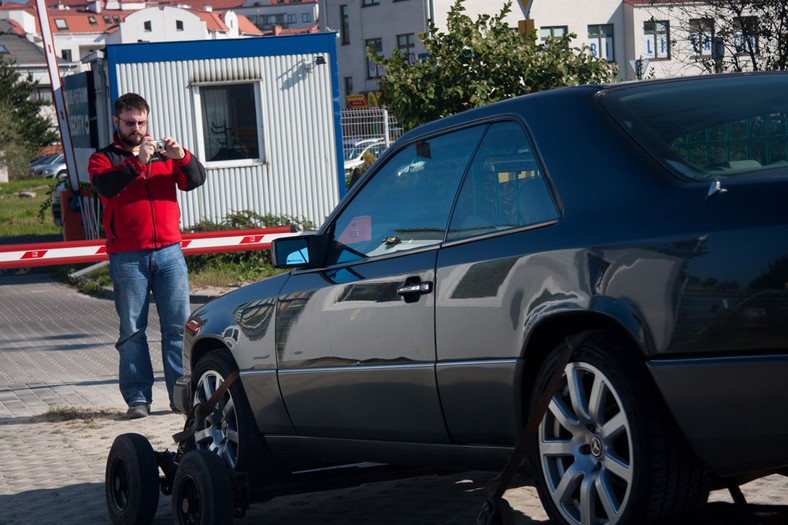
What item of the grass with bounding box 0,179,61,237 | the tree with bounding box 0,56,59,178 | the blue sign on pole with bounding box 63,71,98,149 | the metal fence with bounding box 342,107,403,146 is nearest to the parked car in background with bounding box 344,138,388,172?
the metal fence with bounding box 342,107,403,146

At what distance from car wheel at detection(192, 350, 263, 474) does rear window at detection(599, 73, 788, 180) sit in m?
2.34

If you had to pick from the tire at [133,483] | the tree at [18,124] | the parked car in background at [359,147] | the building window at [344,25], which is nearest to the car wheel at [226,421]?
the tire at [133,483]

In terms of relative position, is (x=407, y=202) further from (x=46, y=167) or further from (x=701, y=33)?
(x=46, y=167)

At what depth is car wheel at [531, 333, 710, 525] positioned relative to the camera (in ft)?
12.9

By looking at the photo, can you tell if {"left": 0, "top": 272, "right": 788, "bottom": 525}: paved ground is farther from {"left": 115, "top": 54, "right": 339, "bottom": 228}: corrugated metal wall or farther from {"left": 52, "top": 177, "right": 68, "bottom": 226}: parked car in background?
{"left": 52, "top": 177, "right": 68, "bottom": 226}: parked car in background

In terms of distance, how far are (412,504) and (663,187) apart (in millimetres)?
2771

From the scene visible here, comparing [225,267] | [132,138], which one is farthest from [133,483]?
[225,267]

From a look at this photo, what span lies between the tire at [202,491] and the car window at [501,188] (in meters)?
1.40

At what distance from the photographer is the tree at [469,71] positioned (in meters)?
14.1

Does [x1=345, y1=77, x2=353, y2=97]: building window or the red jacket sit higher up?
[x1=345, y1=77, x2=353, y2=97]: building window

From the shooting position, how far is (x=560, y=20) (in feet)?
225

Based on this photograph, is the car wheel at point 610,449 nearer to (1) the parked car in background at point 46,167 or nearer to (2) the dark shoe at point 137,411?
(2) the dark shoe at point 137,411

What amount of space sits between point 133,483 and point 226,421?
0.49 m

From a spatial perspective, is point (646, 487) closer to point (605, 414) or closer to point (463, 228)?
point (605, 414)
